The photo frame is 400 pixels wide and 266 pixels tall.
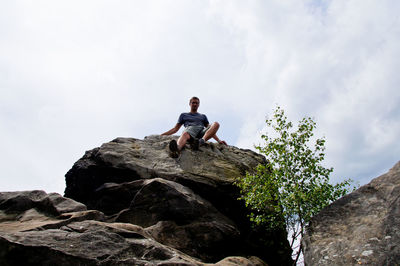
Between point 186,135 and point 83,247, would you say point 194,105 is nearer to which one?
point 186,135

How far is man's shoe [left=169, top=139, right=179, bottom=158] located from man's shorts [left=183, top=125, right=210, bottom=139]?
5.43ft

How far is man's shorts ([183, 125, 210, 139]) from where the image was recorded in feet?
55.3

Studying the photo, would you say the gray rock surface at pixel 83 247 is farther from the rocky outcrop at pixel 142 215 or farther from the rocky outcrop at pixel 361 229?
the rocky outcrop at pixel 361 229

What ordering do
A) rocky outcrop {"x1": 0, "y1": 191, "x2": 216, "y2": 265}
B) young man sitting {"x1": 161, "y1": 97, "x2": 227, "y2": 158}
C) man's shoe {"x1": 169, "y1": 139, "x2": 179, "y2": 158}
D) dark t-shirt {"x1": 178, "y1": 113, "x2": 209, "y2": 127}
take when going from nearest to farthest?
rocky outcrop {"x1": 0, "y1": 191, "x2": 216, "y2": 265}
man's shoe {"x1": 169, "y1": 139, "x2": 179, "y2": 158}
young man sitting {"x1": 161, "y1": 97, "x2": 227, "y2": 158}
dark t-shirt {"x1": 178, "y1": 113, "x2": 209, "y2": 127}

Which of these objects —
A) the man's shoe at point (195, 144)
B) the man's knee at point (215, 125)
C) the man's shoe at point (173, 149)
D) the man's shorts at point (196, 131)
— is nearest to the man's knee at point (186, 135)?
the man's shorts at point (196, 131)

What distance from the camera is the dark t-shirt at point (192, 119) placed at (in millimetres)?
17623

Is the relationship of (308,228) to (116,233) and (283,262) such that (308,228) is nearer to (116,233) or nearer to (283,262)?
(283,262)

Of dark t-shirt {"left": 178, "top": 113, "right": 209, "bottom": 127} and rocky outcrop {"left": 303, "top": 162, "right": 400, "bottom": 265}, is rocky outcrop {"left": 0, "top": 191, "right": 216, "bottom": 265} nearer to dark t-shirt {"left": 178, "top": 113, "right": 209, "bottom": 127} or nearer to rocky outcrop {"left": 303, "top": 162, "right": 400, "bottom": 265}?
rocky outcrop {"left": 303, "top": 162, "right": 400, "bottom": 265}

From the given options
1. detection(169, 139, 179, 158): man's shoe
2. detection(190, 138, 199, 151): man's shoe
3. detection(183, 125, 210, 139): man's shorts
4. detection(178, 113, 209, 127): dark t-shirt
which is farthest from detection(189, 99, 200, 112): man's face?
detection(169, 139, 179, 158): man's shoe

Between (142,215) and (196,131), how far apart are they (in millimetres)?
6227

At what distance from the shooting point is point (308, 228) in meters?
10.4

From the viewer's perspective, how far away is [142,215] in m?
12.5

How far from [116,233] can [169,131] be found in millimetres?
9986

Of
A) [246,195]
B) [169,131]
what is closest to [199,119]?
[169,131]
